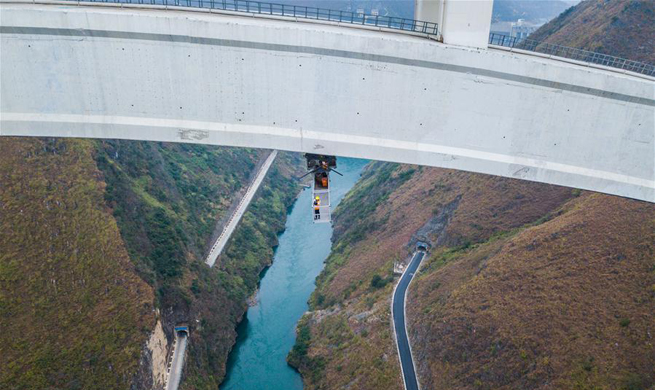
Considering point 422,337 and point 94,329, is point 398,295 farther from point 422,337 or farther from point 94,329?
point 94,329

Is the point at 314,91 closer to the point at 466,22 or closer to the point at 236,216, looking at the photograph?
the point at 466,22

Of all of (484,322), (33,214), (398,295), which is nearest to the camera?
(484,322)

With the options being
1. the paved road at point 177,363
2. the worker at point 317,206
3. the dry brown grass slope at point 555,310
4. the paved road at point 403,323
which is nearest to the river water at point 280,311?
the paved road at point 177,363

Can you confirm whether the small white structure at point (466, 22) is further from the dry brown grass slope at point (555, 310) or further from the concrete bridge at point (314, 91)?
the dry brown grass slope at point (555, 310)

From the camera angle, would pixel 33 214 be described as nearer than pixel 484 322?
No

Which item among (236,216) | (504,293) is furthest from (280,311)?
(504,293)

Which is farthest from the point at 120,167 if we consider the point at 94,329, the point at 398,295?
the point at 398,295
